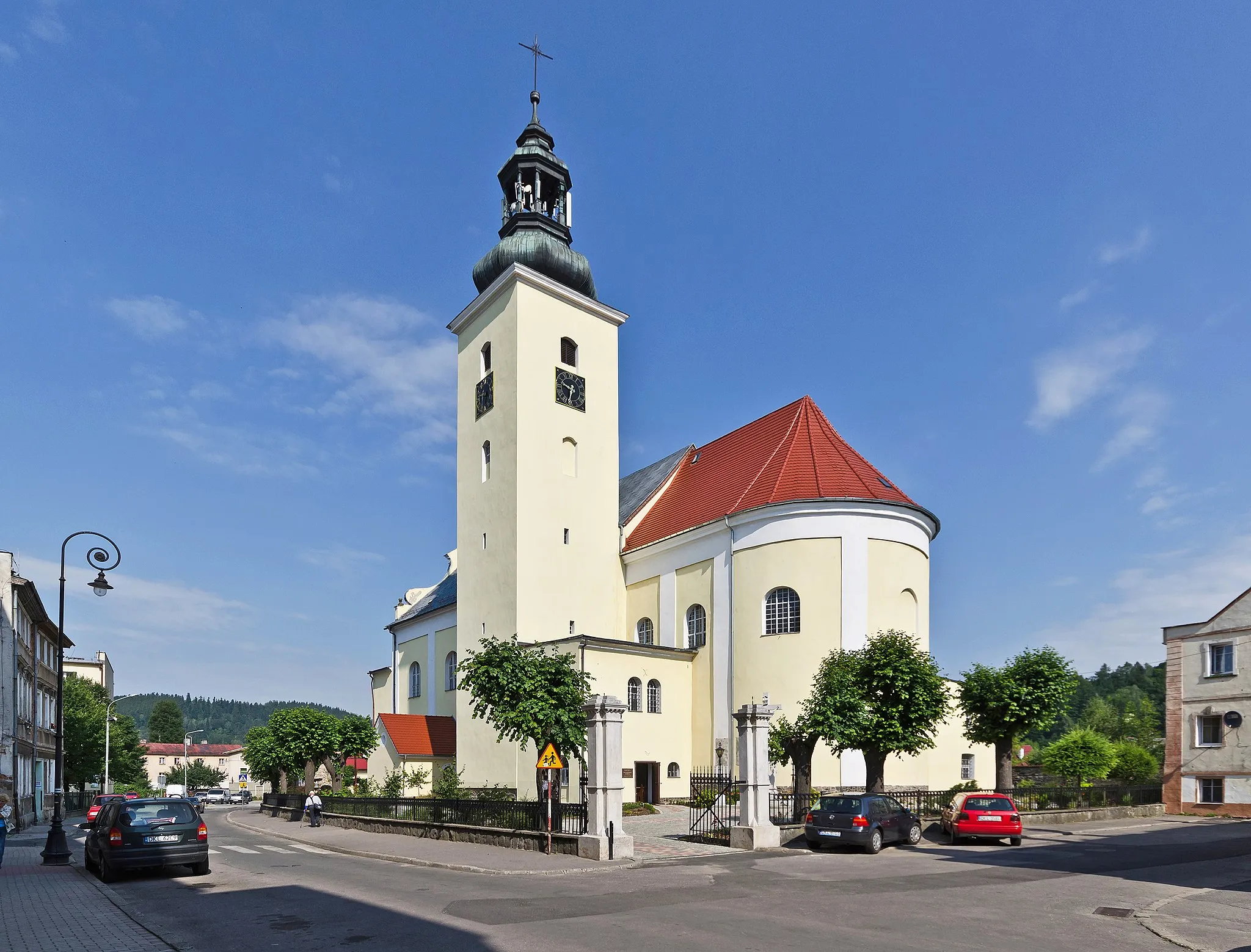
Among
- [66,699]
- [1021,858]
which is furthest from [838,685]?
[66,699]

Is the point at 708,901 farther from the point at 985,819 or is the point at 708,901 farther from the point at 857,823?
the point at 985,819

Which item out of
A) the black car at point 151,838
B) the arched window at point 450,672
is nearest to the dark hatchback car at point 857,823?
the black car at point 151,838

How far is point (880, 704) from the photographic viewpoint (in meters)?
27.7

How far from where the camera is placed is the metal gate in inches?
891

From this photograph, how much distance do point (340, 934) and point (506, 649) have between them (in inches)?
628

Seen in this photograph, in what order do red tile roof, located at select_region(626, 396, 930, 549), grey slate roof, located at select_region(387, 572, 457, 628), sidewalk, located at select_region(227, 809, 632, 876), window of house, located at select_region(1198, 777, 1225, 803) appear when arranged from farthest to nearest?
grey slate roof, located at select_region(387, 572, 457, 628) → window of house, located at select_region(1198, 777, 1225, 803) → red tile roof, located at select_region(626, 396, 930, 549) → sidewalk, located at select_region(227, 809, 632, 876)

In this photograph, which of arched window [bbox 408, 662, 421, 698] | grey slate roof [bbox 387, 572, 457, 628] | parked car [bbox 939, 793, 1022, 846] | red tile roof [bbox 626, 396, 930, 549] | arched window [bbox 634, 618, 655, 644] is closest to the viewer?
parked car [bbox 939, 793, 1022, 846]

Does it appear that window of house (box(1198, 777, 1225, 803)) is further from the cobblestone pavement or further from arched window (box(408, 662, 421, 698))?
the cobblestone pavement

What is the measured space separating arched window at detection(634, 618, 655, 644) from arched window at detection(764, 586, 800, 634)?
21.5 feet

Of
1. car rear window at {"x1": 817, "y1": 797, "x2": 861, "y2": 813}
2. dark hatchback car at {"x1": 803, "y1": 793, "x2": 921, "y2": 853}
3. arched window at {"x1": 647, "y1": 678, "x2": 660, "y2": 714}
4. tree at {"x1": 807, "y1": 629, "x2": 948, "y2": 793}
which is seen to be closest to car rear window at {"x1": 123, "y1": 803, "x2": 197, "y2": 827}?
dark hatchback car at {"x1": 803, "y1": 793, "x2": 921, "y2": 853}

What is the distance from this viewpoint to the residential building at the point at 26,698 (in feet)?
119

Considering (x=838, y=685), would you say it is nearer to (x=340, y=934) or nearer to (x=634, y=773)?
(x=634, y=773)

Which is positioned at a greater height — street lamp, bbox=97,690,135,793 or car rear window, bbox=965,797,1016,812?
car rear window, bbox=965,797,1016,812

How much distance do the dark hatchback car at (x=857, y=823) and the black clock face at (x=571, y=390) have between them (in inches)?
888
